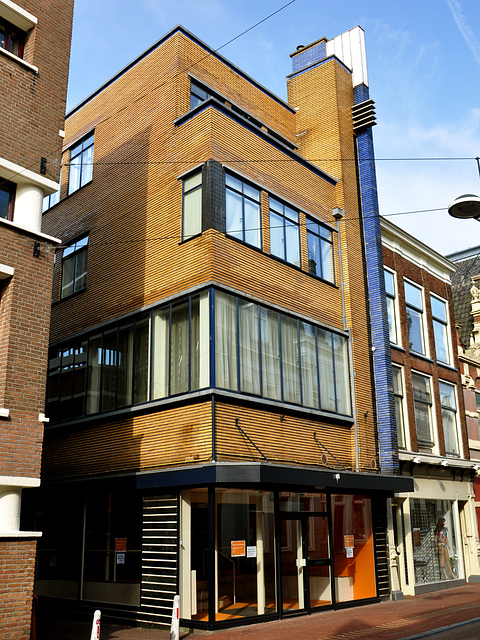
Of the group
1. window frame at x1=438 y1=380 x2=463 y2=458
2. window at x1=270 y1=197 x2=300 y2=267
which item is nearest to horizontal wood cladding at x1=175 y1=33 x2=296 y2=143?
window at x1=270 y1=197 x2=300 y2=267

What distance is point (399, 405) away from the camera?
22.4 meters

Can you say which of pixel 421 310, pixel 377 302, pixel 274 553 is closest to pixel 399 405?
pixel 377 302

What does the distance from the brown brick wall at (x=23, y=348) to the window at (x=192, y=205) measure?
4.48 meters

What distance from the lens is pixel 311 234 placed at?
757 inches

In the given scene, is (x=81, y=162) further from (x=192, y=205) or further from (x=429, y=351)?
(x=429, y=351)

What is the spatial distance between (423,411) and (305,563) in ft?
33.0

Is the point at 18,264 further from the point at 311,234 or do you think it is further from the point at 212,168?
the point at 311,234

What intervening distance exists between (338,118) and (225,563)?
14869mm

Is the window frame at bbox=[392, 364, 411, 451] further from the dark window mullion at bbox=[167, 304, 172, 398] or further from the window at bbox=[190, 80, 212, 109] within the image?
the window at bbox=[190, 80, 212, 109]

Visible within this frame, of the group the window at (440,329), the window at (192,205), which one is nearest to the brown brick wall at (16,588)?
the window at (192,205)

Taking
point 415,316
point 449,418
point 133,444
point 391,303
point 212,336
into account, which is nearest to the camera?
point 212,336

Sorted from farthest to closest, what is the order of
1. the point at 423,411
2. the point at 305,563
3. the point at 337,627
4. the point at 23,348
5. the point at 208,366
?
the point at 423,411, the point at 305,563, the point at 208,366, the point at 337,627, the point at 23,348

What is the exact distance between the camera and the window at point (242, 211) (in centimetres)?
1630

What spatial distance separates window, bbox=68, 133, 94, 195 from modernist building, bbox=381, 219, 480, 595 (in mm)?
10340
